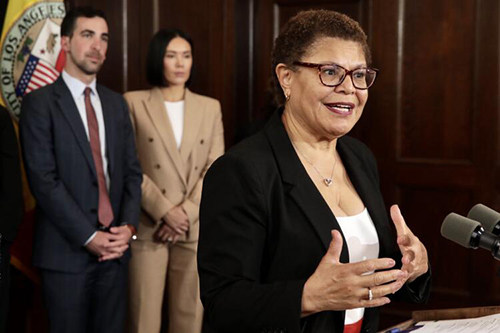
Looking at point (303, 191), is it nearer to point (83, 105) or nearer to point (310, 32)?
point (310, 32)

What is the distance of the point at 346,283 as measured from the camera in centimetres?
134

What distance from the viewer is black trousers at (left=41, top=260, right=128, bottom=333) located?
3.10 metres

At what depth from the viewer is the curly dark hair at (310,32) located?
1.62m

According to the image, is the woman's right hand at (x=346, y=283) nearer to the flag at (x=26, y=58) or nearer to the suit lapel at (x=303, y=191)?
the suit lapel at (x=303, y=191)

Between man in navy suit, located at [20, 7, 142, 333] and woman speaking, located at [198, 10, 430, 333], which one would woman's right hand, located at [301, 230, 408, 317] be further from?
man in navy suit, located at [20, 7, 142, 333]

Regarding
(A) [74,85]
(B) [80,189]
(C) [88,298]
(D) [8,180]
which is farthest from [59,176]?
(C) [88,298]

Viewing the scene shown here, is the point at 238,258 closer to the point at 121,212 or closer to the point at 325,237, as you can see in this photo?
the point at 325,237

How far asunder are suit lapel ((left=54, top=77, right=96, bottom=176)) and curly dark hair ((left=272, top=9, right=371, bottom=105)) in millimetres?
1659

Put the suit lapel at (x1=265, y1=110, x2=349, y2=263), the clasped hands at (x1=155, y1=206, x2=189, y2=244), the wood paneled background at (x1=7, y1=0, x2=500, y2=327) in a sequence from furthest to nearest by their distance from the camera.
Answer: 1. the wood paneled background at (x1=7, y1=0, x2=500, y2=327)
2. the clasped hands at (x1=155, y1=206, x2=189, y2=244)
3. the suit lapel at (x1=265, y1=110, x2=349, y2=263)

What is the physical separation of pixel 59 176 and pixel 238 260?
1.86 metres

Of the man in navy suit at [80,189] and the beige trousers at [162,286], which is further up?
the man in navy suit at [80,189]

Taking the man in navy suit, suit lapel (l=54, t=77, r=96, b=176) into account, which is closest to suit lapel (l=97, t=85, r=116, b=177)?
the man in navy suit

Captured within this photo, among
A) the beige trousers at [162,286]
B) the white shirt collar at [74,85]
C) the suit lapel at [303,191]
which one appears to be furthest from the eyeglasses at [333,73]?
the beige trousers at [162,286]

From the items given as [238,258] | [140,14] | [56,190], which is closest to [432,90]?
[140,14]
